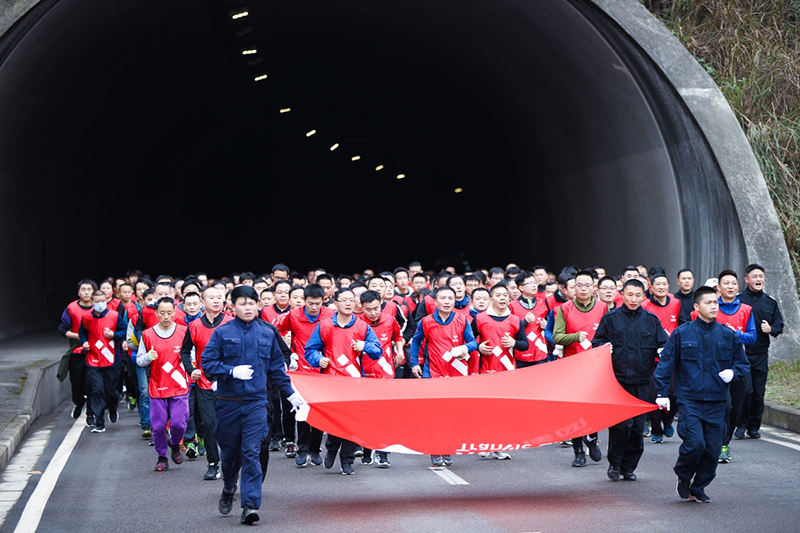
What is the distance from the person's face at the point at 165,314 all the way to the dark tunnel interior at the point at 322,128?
6.89m

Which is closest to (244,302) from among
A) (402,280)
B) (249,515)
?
(249,515)

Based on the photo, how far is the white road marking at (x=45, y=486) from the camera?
8.02 m

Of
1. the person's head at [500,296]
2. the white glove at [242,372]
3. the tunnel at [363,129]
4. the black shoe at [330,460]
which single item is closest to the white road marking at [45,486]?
the white glove at [242,372]

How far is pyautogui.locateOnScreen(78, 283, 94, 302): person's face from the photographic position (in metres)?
13.9

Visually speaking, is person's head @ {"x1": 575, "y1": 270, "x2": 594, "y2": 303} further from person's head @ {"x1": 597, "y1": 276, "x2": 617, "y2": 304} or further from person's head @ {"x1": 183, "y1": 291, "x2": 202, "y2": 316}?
person's head @ {"x1": 183, "y1": 291, "x2": 202, "y2": 316}

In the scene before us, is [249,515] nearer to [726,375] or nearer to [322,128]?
[726,375]

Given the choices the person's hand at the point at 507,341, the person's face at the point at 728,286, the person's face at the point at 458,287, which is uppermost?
the person's face at the point at 728,286

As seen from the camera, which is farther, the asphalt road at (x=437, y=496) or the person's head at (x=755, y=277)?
the person's head at (x=755, y=277)

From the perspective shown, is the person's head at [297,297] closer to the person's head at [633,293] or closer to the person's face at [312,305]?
the person's face at [312,305]

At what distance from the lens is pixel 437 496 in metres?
8.89

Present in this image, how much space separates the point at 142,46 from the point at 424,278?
33.0 feet

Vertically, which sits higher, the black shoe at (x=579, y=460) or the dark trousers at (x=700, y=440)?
the dark trousers at (x=700, y=440)

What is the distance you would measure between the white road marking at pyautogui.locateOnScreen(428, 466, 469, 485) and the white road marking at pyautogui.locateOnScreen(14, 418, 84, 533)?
11.6 ft

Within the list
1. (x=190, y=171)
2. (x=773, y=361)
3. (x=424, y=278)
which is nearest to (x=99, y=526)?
(x=424, y=278)
